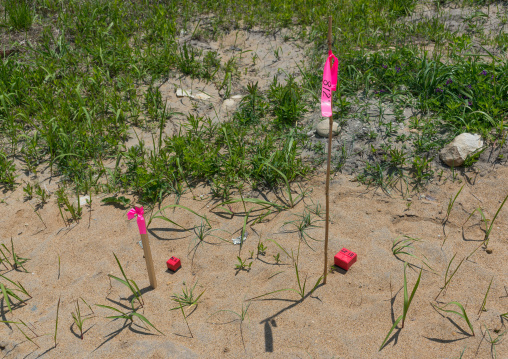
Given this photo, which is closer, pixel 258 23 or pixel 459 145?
pixel 459 145

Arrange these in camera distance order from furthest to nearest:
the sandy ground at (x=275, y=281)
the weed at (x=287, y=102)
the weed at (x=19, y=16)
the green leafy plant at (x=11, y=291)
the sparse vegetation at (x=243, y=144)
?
the weed at (x=19, y=16), the weed at (x=287, y=102), the sparse vegetation at (x=243, y=144), the green leafy plant at (x=11, y=291), the sandy ground at (x=275, y=281)

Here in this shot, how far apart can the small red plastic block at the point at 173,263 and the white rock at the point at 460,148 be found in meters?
2.40

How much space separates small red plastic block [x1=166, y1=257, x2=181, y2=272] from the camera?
318 cm

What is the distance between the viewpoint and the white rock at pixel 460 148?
12.6 feet

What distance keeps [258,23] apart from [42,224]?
156 inches

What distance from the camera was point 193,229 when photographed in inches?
141

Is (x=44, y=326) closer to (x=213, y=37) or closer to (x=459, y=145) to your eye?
(x=459, y=145)

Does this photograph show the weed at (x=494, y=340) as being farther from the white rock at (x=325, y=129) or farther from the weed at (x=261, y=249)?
the white rock at (x=325, y=129)

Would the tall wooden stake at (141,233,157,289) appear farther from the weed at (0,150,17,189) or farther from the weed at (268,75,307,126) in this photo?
the weed at (268,75,307,126)

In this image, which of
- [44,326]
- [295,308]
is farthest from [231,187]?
[44,326]

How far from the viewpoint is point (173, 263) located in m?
3.18

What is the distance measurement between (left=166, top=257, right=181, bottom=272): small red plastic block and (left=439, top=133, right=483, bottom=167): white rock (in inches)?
94.5

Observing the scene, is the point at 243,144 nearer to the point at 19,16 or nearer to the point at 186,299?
the point at 186,299

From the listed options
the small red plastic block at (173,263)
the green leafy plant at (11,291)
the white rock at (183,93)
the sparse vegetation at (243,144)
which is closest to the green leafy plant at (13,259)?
the sparse vegetation at (243,144)
